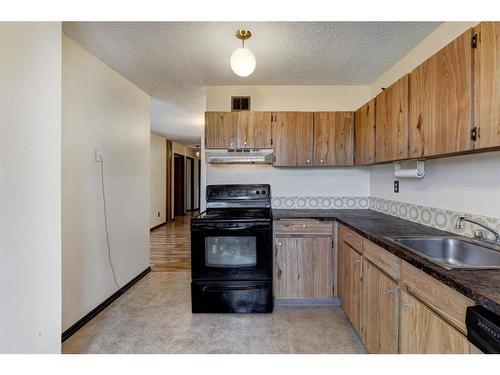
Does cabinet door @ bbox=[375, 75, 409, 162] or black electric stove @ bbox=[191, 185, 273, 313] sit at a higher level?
cabinet door @ bbox=[375, 75, 409, 162]

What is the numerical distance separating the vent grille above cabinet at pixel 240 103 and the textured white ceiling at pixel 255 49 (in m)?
0.19

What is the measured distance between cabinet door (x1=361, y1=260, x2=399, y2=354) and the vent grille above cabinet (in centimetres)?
206

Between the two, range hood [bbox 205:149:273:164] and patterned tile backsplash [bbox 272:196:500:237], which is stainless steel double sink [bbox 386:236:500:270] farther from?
range hood [bbox 205:149:273:164]

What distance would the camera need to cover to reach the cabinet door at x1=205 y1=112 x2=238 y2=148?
2754 mm

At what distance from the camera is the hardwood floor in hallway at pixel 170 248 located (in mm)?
3709

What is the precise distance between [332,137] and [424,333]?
2.01 meters

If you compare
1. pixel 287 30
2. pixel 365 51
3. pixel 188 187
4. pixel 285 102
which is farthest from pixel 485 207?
pixel 188 187

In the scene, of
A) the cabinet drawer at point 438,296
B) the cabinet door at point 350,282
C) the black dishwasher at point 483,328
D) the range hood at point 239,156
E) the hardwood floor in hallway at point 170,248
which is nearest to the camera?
the black dishwasher at point 483,328

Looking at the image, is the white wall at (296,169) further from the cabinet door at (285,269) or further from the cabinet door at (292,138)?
the cabinet door at (285,269)

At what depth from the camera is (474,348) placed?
85 centimetres

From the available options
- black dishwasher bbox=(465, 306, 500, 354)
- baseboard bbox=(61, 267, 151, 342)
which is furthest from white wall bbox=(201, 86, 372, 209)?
black dishwasher bbox=(465, 306, 500, 354)

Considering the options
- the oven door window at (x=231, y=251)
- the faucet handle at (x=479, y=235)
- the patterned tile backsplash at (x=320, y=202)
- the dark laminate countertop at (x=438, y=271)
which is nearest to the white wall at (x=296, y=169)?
the patterned tile backsplash at (x=320, y=202)

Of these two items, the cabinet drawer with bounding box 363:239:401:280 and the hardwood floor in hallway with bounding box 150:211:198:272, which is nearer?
the cabinet drawer with bounding box 363:239:401:280
